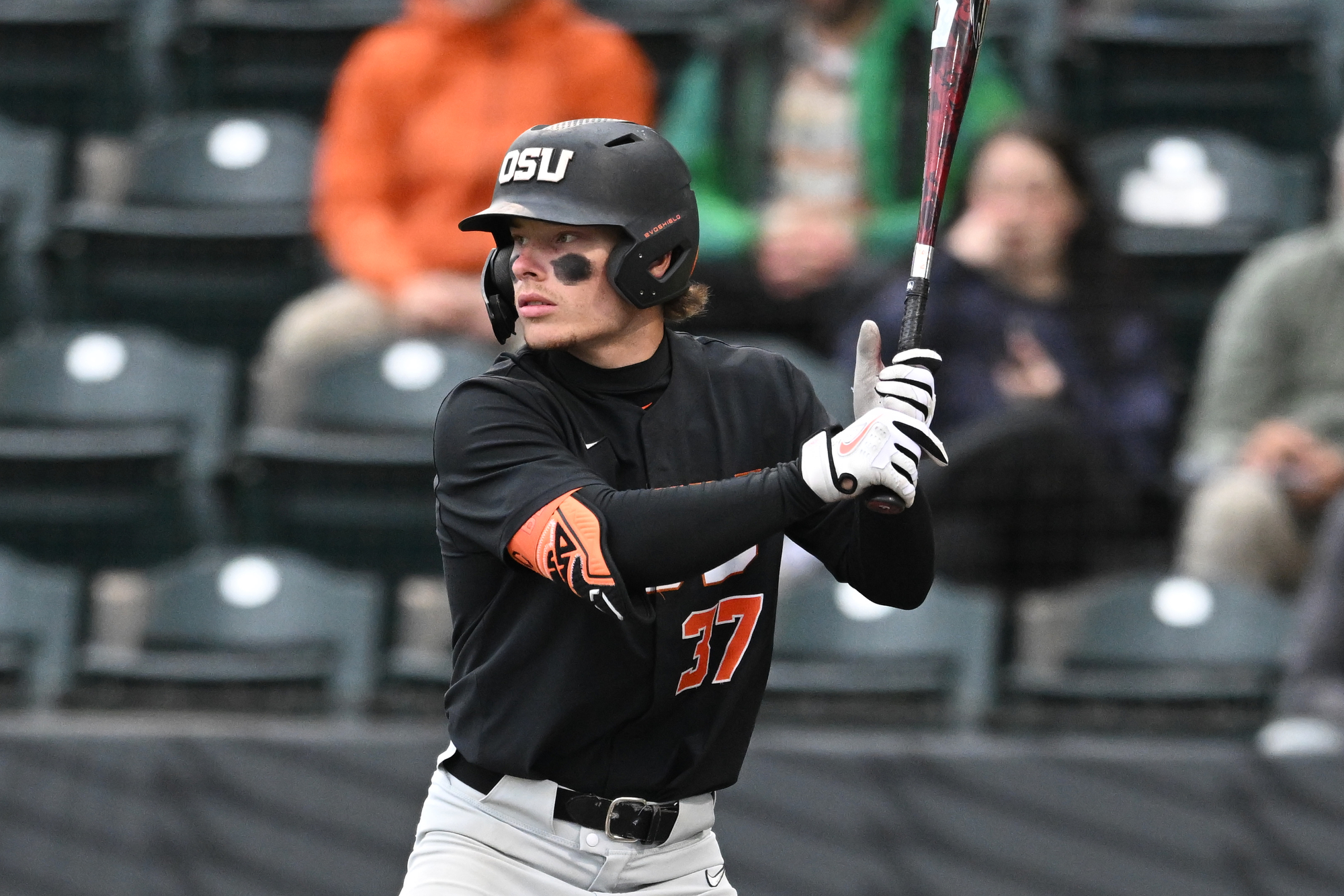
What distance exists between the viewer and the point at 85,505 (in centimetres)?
A: 478

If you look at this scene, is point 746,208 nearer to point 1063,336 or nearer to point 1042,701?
point 1063,336

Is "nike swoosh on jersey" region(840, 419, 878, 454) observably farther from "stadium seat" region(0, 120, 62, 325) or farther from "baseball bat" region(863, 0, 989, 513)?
"stadium seat" region(0, 120, 62, 325)

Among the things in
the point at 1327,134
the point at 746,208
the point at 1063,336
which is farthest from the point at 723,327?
the point at 1327,134

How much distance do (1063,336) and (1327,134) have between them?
1.61 meters

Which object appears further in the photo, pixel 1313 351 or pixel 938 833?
pixel 1313 351

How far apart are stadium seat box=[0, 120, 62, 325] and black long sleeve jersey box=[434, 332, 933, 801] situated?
3.34 meters

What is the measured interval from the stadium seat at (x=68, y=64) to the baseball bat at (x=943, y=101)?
13.3 feet

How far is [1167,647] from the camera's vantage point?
4.26 m

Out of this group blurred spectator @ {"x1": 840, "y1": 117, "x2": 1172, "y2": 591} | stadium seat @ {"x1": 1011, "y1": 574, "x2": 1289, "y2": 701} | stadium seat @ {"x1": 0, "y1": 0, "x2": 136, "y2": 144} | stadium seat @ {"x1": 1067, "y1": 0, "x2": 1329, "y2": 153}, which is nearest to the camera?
stadium seat @ {"x1": 1011, "y1": 574, "x2": 1289, "y2": 701}

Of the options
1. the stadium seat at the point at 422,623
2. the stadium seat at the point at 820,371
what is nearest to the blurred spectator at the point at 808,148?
the stadium seat at the point at 820,371

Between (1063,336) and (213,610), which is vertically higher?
(1063,336)

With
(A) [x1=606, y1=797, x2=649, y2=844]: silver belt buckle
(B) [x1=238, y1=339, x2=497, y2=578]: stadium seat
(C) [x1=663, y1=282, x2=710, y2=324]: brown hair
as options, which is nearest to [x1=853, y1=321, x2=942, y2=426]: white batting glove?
(C) [x1=663, y1=282, x2=710, y2=324]: brown hair

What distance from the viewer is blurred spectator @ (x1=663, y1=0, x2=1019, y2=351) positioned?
4844mm

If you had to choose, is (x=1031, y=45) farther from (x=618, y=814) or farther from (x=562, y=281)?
(x=618, y=814)
